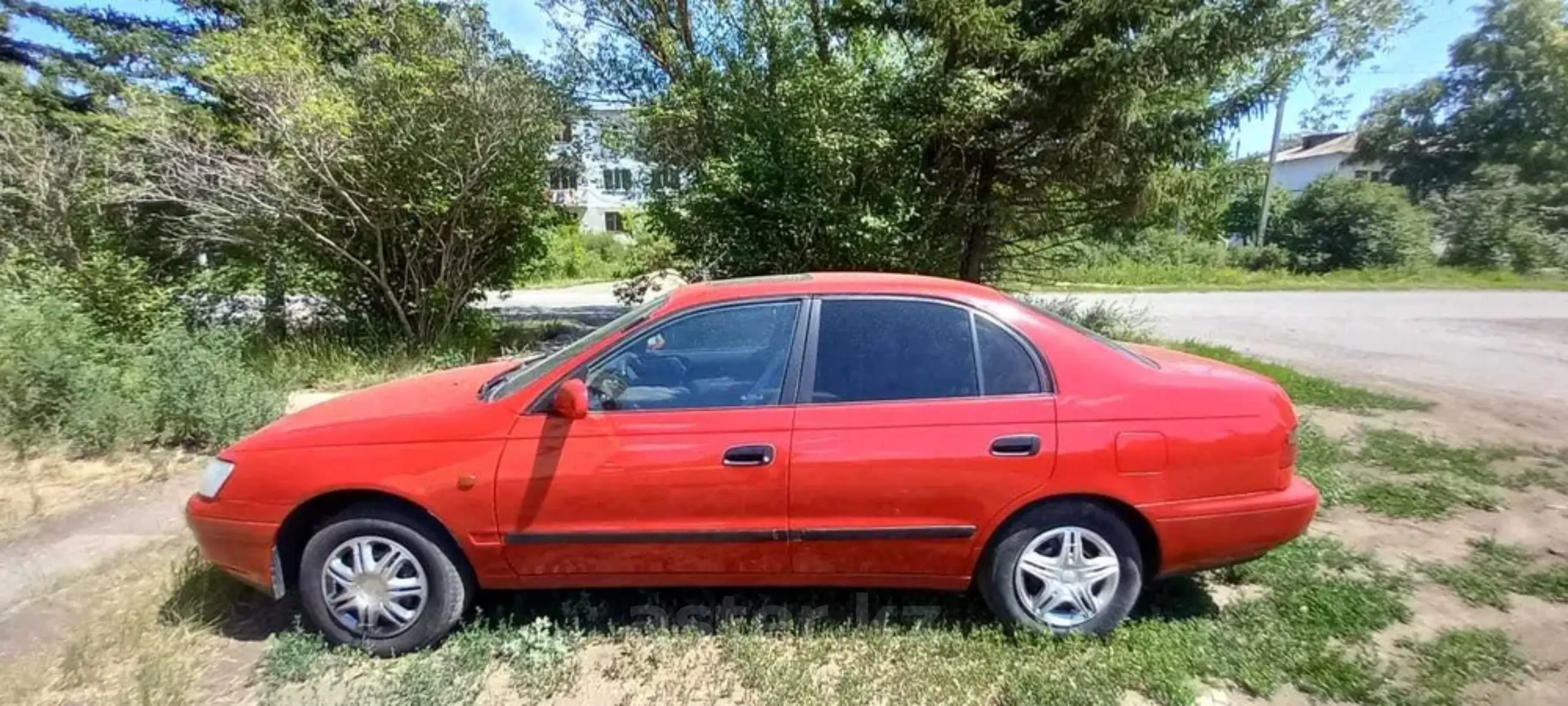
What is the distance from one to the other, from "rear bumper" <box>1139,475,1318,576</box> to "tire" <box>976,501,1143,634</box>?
0.13 metres

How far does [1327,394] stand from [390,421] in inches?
326

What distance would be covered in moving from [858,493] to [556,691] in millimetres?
1347

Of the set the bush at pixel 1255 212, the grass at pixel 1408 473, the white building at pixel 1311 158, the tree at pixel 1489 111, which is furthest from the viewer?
the white building at pixel 1311 158

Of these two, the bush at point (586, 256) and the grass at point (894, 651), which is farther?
the bush at point (586, 256)

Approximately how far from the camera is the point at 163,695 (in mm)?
2648

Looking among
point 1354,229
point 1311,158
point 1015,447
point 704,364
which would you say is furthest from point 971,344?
point 1311,158

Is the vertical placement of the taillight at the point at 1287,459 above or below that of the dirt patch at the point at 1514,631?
above

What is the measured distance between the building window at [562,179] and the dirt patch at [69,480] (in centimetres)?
550

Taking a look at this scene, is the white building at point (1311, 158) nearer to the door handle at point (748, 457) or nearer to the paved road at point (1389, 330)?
the paved road at point (1389, 330)

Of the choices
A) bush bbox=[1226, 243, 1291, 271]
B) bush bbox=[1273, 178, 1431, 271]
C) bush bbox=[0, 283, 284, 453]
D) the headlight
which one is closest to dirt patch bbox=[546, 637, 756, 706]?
the headlight

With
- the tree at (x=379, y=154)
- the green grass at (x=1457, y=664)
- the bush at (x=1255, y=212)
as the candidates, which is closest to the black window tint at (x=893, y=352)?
the green grass at (x=1457, y=664)

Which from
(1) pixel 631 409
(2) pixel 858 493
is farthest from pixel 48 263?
(2) pixel 858 493

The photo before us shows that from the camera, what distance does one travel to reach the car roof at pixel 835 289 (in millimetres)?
3090

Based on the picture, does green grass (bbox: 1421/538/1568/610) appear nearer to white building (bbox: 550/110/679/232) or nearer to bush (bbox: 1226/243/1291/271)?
white building (bbox: 550/110/679/232)
